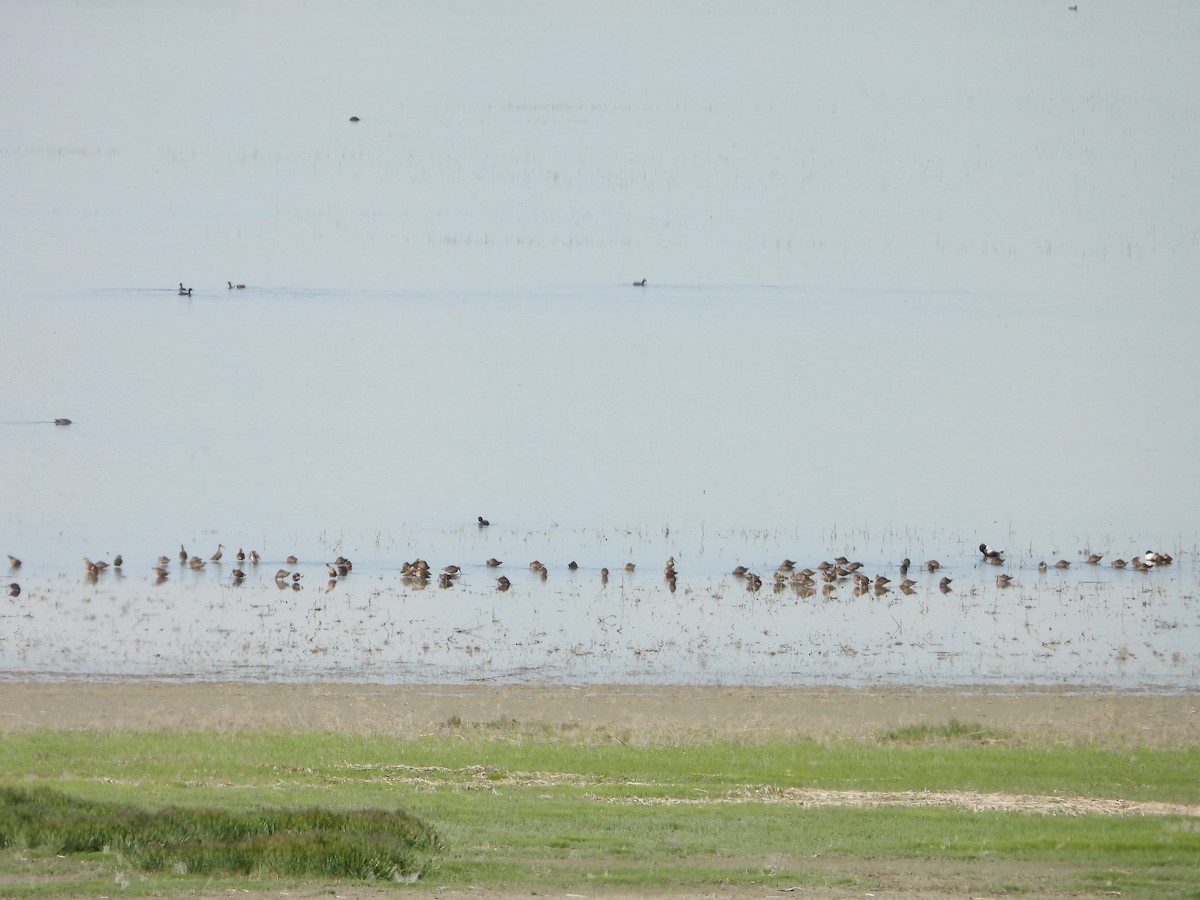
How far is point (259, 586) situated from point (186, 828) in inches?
849

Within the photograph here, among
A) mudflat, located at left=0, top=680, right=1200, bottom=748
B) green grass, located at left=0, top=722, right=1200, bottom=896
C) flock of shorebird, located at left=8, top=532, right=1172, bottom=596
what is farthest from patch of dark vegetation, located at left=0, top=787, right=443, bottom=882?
flock of shorebird, located at left=8, top=532, right=1172, bottom=596

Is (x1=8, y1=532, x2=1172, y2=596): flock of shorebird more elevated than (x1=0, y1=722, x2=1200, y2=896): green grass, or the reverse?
(x1=8, y1=532, x2=1172, y2=596): flock of shorebird

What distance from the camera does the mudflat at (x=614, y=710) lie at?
22641 mm

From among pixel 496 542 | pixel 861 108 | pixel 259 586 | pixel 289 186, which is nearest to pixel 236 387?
pixel 496 542

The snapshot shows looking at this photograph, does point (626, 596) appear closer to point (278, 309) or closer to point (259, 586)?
point (259, 586)

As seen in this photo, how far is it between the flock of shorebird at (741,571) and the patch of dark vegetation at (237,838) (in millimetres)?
20341

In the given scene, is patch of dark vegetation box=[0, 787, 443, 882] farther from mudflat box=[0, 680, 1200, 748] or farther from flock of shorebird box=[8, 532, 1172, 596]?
flock of shorebird box=[8, 532, 1172, 596]

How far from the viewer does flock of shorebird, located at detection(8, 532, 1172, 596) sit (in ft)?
118

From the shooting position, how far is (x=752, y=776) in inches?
758

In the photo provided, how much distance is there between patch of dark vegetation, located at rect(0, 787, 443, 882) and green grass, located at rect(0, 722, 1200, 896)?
44 mm

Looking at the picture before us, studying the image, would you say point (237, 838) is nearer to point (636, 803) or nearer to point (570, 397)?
point (636, 803)

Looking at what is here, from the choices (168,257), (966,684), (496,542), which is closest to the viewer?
(966,684)

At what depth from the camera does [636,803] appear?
1753 centimetres

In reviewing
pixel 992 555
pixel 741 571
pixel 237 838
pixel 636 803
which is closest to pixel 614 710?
pixel 636 803
